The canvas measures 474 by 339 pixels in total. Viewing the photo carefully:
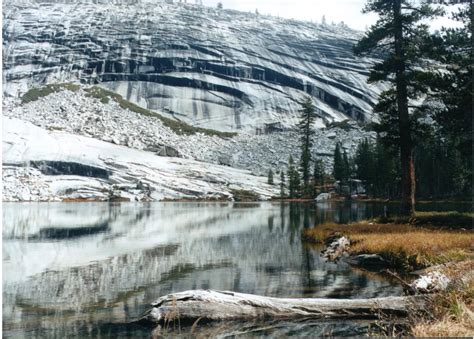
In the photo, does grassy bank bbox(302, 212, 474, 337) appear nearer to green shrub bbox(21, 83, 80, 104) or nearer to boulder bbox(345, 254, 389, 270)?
boulder bbox(345, 254, 389, 270)

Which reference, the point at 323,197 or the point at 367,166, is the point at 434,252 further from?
the point at 323,197

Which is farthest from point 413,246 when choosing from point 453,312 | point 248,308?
point 453,312

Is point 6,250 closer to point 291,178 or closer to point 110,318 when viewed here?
point 110,318

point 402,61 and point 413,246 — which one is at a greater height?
point 402,61

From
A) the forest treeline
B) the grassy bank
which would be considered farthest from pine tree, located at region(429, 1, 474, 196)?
the grassy bank

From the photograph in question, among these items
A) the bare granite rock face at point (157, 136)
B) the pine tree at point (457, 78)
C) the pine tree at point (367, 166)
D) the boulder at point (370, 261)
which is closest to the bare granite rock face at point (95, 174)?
the bare granite rock face at point (157, 136)

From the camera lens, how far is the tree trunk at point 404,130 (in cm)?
2712

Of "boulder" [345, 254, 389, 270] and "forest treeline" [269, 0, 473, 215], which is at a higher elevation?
"forest treeline" [269, 0, 473, 215]

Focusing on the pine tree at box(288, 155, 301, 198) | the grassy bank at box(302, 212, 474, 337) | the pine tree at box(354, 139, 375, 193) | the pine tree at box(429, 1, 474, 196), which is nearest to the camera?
the grassy bank at box(302, 212, 474, 337)

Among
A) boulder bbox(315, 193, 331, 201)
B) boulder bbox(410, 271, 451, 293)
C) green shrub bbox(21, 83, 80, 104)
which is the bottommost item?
boulder bbox(410, 271, 451, 293)

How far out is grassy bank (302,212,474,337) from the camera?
6.70 metres

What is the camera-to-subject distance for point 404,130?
90.1 ft

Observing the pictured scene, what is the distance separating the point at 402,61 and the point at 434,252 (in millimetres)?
16489

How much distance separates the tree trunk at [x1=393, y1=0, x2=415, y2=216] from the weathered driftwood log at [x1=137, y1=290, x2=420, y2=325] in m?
18.2
